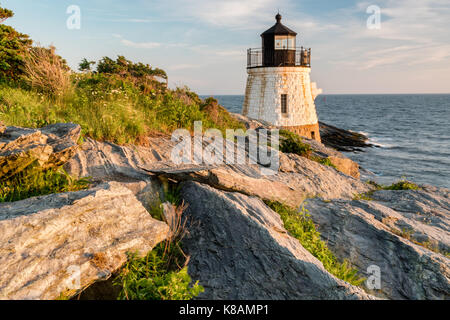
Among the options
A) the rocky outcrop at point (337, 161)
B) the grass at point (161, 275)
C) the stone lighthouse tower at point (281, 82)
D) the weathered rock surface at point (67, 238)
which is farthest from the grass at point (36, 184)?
A: the stone lighthouse tower at point (281, 82)

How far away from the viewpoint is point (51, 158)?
5.28 metres

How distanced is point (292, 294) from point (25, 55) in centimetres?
1212

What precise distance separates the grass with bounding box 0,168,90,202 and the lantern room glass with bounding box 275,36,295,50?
21.2 m

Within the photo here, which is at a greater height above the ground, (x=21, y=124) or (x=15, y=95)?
(x=15, y=95)

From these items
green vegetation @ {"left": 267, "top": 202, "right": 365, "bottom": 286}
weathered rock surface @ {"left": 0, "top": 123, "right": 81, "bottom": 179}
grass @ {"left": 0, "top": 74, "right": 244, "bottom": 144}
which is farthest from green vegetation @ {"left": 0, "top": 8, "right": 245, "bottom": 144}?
green vegetation @ {"left": 267, "top": 202, "right": 365, "bottom": 286}

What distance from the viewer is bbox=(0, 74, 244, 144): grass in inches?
291

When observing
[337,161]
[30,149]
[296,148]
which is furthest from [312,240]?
[337,161]

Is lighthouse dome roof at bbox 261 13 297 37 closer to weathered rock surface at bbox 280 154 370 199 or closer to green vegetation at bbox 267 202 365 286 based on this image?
weathered rock surface at bbox 280 154 370 199

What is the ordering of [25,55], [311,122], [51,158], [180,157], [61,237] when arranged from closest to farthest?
[61,237] → [51,158] → [180,157] → [25,55] → [311,122]

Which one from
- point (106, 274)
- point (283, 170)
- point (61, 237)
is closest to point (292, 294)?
point (106, 274)

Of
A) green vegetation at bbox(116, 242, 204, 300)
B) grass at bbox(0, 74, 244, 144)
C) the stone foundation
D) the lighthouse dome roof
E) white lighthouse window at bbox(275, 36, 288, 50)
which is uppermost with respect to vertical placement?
the lighthouse dome roof

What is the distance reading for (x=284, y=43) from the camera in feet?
76.8
